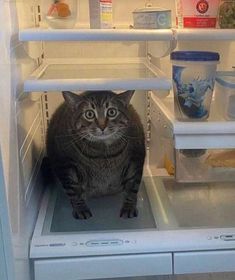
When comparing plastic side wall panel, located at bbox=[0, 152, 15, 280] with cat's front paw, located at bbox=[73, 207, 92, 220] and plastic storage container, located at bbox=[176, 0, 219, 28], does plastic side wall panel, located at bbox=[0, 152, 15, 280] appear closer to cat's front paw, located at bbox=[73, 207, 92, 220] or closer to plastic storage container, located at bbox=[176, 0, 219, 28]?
cat's front paw, located at bbox=[73, 207, 92, 220]

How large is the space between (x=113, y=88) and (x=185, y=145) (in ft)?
0.67

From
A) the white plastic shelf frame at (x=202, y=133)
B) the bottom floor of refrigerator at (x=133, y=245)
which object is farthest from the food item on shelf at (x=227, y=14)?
the bottom floor of refrigerator at (x=133, y=245)

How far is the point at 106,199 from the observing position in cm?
120

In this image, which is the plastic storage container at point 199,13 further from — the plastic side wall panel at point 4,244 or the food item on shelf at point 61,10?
the plastic side wall panel at point 4,244

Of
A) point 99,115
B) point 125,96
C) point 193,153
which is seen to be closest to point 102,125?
point 99,115

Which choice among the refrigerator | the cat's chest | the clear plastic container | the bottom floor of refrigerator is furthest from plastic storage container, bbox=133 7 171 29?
the bottom floor of refrigerator

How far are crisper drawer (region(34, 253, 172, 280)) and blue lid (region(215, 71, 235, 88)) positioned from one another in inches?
17.2

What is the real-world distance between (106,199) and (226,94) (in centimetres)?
46

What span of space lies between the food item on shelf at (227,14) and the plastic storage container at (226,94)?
0.12 metres

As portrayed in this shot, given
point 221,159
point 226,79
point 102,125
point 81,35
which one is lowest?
point 221,159

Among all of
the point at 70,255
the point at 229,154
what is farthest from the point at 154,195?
the point at 70,255

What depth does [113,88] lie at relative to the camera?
2.86ft

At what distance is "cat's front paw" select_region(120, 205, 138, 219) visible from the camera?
3.52ft

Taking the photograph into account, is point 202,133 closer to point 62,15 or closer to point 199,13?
point 199,13
